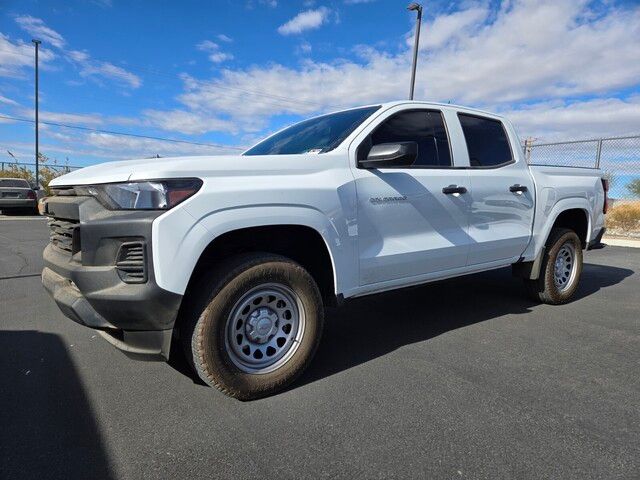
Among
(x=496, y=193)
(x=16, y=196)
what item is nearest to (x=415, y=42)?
(x=496, y=193)

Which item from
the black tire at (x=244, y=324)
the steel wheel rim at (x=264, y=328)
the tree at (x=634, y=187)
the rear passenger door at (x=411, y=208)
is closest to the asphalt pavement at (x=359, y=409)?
the black tire at (x=244, y=324)

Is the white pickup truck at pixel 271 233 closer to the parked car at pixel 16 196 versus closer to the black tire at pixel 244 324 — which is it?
the black tire at pixel 244 324

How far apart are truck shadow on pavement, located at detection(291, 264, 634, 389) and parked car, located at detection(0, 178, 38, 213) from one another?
1767cm

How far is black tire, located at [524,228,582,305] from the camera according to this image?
480 cm

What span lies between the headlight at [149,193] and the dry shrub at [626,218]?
14.0 m

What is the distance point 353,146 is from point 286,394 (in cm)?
175

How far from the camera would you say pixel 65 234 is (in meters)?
2.83

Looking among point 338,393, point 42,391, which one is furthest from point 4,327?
point 338,393

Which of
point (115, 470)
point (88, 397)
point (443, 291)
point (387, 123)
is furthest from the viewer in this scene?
point (443, 291)

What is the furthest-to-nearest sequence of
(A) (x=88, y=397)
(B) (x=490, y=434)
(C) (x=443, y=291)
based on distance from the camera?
(C) (x=443, y=291)
(A) (x=88, y=397)
(B) (x=490, y=434)

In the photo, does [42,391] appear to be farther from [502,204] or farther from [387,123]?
[502,204]

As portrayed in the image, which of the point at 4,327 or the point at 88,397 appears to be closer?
the point at 88,397

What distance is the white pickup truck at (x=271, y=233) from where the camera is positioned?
239cm

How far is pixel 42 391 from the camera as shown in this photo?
2.81 metres
